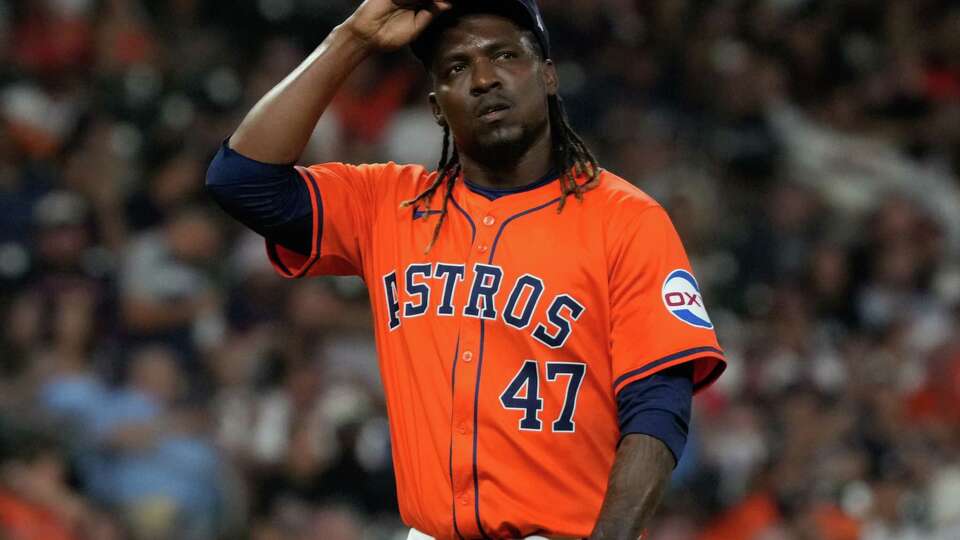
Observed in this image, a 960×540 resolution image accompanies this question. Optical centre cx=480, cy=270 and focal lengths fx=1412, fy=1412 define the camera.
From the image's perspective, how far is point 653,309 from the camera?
2568 mm

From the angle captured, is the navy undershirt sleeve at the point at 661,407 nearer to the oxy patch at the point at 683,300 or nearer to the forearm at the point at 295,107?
the oxy patch at the point at 683,300

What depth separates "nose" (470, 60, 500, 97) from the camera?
2.67m

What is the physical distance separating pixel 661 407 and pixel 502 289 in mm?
382

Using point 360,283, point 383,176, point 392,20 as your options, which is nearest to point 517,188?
point 383,176

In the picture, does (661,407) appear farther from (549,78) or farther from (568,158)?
(549,78)

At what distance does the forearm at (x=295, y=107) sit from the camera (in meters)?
2.69

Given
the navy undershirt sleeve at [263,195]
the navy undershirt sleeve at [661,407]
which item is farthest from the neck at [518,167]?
the navy undershirt sleeve at [661,407]

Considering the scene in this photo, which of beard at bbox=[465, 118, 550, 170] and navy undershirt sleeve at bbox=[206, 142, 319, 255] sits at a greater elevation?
beard at bbox=[465, 118, 550, 170]

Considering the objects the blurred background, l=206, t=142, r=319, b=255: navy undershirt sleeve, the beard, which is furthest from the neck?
the blurred background

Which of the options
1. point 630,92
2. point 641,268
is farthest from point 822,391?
point 641,268

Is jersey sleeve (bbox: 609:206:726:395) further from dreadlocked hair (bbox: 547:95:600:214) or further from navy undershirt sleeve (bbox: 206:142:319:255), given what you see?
navy undershirt sleeve (bbox: 206:142:319:255)

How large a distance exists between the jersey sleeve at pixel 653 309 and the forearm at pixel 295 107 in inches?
24.3

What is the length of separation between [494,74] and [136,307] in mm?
4152

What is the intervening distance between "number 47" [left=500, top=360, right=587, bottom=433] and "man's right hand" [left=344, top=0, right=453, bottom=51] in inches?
26.6
